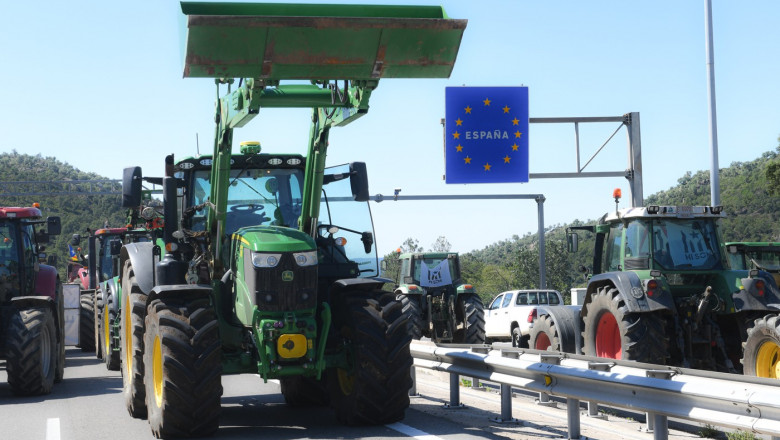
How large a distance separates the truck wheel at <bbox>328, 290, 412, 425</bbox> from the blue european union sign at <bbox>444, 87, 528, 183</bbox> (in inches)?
508

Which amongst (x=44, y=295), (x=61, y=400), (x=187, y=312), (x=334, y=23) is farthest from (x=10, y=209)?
(x=334, y=23)

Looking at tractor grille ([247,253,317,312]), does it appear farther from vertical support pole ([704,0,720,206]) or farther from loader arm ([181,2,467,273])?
vertical support pole ([704,0,720,206])

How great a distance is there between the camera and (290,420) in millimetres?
10492

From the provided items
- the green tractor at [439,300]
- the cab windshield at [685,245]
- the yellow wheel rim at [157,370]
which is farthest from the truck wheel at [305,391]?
the green tractor at [439,300]

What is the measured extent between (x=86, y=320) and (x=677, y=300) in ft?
48.8

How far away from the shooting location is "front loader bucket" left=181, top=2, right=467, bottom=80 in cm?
828

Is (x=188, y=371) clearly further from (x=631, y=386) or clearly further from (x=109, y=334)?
(x=109, y=334)

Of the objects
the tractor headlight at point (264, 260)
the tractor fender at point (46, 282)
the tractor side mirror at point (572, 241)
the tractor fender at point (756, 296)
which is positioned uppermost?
the tractor side mirror at point (572, 241)

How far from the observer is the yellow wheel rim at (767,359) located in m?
11.3

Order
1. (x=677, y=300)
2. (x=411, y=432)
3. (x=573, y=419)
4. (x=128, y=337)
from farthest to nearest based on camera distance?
(x=677, y=300) < (x=128, y=337) < (x=411, y=432) < (x=573, y=419)

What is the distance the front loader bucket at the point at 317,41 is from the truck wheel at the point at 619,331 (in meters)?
4.79

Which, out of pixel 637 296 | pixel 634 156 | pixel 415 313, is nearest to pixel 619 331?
pixel 637 296

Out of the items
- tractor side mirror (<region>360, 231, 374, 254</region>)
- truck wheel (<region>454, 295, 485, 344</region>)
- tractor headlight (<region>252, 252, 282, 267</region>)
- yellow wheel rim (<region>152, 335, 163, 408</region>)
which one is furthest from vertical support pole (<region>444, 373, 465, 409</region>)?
truck wheel (<region>454, 295, 485, 344</region>)

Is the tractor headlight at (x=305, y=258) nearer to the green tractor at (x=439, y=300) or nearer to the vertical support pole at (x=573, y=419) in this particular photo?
the vertical support pole at (x=573, y=419)
